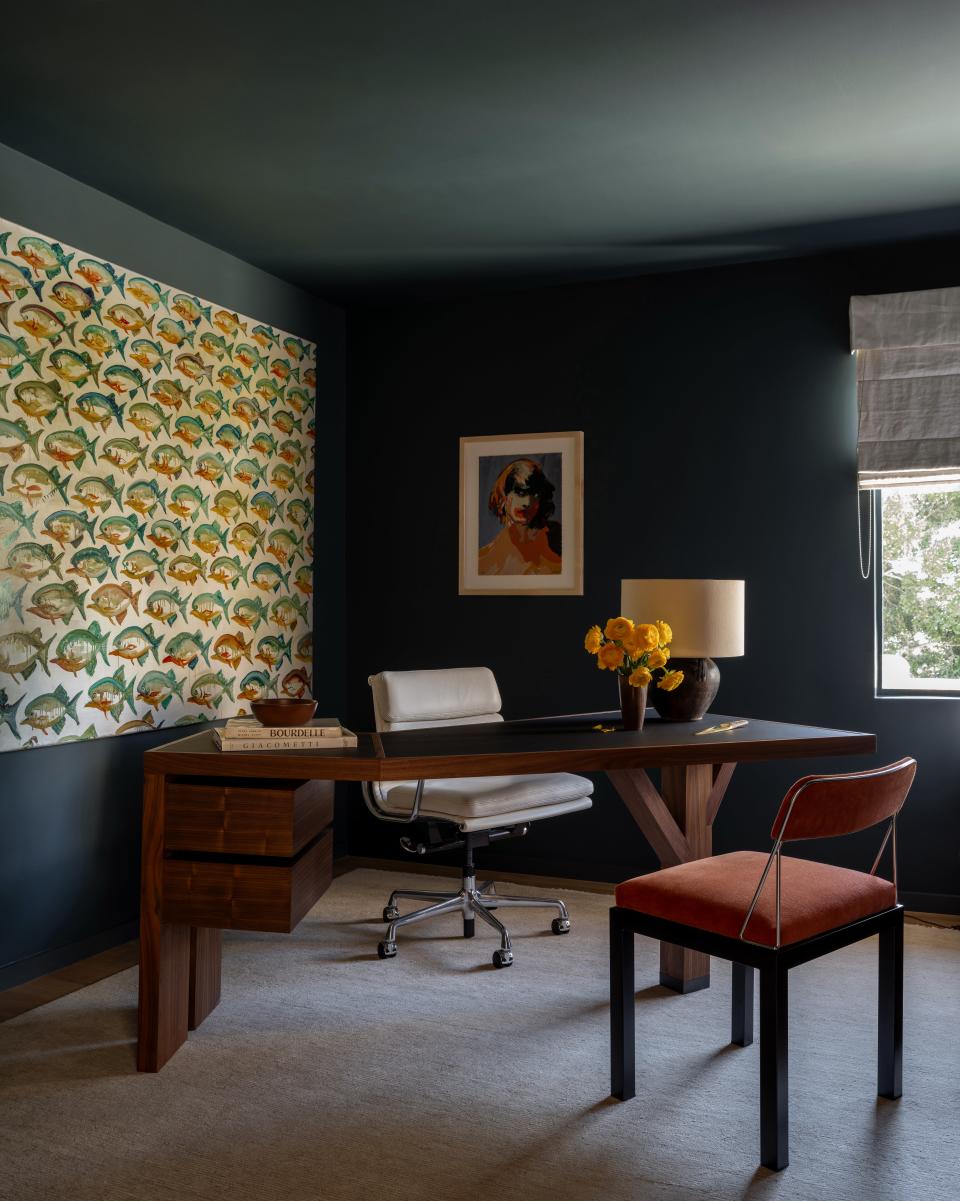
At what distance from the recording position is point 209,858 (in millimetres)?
2578

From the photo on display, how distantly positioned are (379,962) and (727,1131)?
4.67 feet

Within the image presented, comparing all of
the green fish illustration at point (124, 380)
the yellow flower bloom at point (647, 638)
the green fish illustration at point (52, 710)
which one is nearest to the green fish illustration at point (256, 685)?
the green fish illustration at point (52, 710)

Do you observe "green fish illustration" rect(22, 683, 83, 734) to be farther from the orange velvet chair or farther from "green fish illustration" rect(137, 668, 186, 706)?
the orange velvet chair

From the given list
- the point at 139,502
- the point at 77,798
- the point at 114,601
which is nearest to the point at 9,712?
the point at 77,798

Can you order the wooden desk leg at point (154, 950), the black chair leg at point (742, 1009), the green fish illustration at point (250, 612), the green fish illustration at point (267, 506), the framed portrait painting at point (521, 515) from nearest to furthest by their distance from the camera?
the wooden desk leg at point (154, 950), the black chair leg at point (742, 1009), the green fish illustration at point (250, 612), the green fish illustration at point (267, 506), the framed portrait painting at point (521, 515)

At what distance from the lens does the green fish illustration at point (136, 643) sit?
364 centimetres

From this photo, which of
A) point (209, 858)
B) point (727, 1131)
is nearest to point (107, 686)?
point (209, 858)

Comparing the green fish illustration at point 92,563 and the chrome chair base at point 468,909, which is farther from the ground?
the green fish illustration at point 92,563

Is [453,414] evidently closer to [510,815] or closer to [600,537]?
[600,537]

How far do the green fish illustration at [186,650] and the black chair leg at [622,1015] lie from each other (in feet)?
6.94

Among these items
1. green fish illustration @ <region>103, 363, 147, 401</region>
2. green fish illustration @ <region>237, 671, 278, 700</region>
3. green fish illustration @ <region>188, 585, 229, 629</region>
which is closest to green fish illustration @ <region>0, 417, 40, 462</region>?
green fish illustration @ <region>103, 363, 147, 401</region>

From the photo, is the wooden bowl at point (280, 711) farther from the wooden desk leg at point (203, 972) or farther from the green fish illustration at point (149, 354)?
the green fish illustration at point (149, 354)

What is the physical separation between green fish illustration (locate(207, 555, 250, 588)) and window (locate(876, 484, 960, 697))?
2.56m

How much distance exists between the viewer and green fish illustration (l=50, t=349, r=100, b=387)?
11.1 feet
